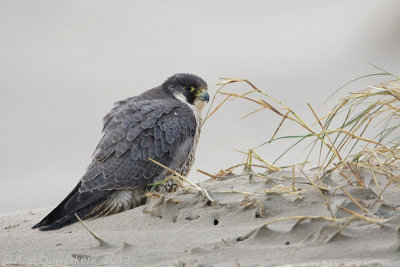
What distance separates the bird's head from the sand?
1.35 metres

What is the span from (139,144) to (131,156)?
0.41 ft

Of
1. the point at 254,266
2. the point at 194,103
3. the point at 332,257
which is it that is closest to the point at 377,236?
the point at 332,257

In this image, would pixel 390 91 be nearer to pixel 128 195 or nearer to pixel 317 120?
pixel 317 120

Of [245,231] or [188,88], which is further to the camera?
[188,88]

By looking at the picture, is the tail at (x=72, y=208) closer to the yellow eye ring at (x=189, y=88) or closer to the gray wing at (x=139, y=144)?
the gray wing at (x=139, y=144)

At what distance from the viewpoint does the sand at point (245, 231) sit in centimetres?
244

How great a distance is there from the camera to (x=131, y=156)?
4297 mm

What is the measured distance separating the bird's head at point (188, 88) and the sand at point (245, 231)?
1.35 metres

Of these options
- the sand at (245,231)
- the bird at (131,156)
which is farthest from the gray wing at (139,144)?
the sand at (245,231)

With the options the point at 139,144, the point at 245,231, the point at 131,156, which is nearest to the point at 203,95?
the point at 139,144

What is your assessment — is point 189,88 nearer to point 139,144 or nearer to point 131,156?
point 139,144

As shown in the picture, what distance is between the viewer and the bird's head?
510cm

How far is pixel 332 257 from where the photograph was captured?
7.73 feet

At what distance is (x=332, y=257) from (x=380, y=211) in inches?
22.6
